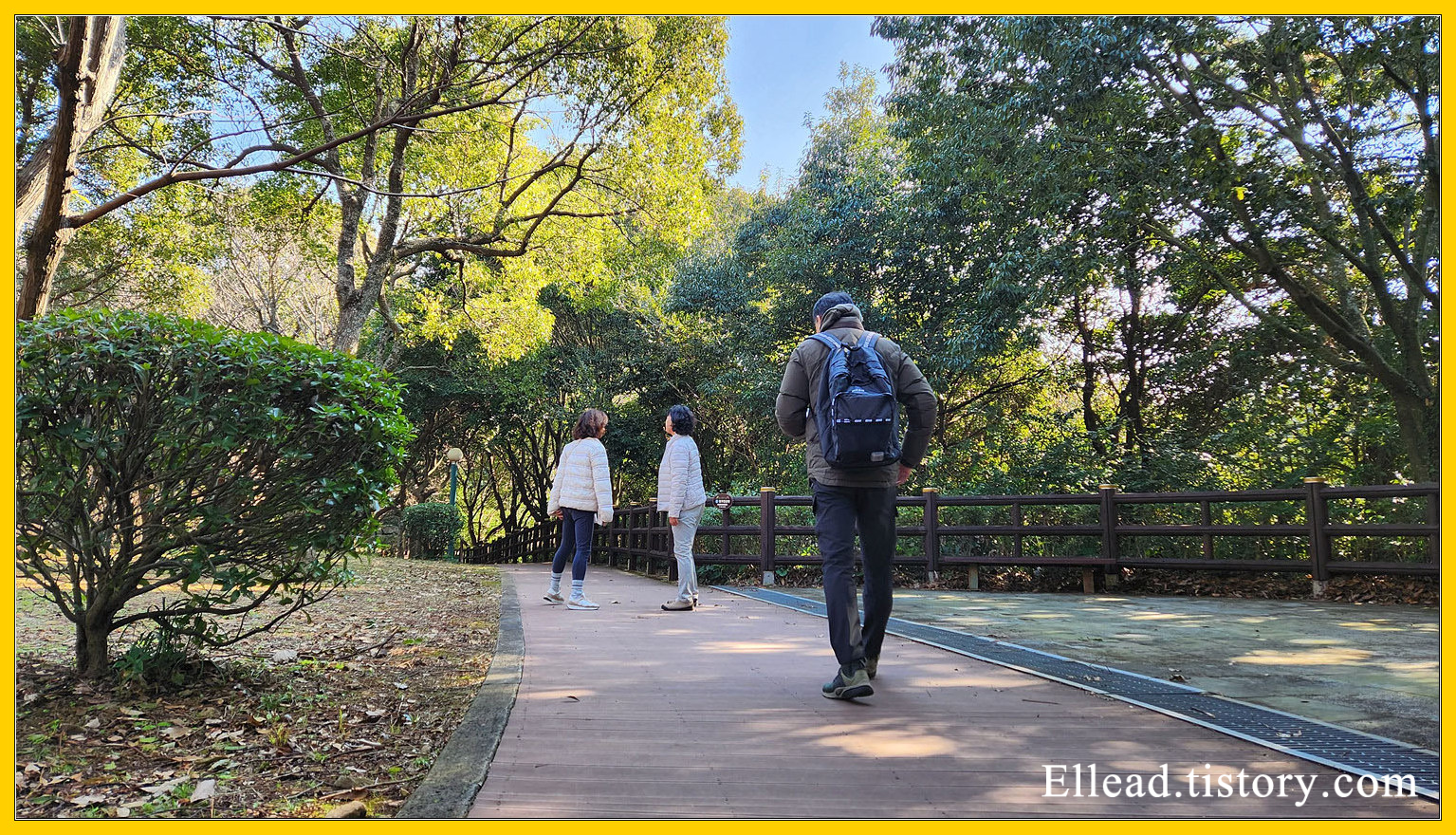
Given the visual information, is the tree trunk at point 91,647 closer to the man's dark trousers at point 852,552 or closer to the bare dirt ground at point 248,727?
the bare dirt ground at point 248,727

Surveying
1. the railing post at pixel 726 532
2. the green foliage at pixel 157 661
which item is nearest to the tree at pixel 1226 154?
the railing post at pixel 726 532

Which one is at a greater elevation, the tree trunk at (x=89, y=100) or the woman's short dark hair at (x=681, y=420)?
the tree trunk at (x=89, y=100)

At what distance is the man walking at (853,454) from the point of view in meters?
3.23

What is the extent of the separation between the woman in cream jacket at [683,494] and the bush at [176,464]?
131 inches

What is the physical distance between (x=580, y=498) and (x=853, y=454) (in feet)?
12.6

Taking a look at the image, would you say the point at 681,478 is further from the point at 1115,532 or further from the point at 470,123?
the point at 470,123

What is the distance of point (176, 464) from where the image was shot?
3201mm

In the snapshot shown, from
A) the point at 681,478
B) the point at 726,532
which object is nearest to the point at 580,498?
the point at 681,478

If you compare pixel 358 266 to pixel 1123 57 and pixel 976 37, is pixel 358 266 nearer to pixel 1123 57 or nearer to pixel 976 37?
pixel 976 37

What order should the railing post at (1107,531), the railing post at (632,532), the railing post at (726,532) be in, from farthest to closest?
the railing post at (632,532) → the railing post at (726,532) → the railing post at (1107,531)

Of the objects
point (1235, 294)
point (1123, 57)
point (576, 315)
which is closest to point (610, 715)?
point (1123, 57)

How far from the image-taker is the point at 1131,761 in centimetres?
246

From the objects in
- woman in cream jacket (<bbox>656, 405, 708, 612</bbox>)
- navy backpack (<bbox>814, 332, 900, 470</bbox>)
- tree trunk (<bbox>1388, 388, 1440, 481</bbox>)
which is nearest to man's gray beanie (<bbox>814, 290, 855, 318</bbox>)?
navy backpack (<bbox>814, 332, 900, 470</bbox>)

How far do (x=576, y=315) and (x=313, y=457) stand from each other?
1718cm
